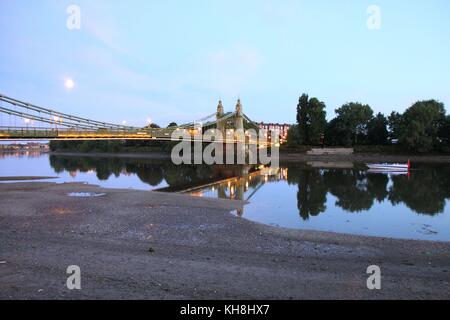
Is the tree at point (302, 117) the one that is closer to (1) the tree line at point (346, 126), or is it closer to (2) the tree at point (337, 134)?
(1) the tree line at point (346, 126)

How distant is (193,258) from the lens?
34.0 ft

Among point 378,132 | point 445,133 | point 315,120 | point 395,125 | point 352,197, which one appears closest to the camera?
point 352,197

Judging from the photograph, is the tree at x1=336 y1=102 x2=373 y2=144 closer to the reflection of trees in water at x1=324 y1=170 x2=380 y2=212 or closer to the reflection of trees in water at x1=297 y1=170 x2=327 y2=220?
the reflection of trees in water at x1=324 y1=170 x2=380 y2=212

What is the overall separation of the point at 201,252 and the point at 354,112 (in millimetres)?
93144

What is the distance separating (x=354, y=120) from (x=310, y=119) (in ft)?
36.2

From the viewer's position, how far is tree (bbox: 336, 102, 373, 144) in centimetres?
9656

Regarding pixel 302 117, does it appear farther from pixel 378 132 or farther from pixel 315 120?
pixel 378 132

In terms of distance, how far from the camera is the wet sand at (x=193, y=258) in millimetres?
7449

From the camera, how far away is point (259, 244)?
12617 millimetres

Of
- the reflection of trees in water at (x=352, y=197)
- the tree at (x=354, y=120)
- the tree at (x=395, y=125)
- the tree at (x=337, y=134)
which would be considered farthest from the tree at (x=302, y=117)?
the reflection of trees in water at (x=352, y=197)

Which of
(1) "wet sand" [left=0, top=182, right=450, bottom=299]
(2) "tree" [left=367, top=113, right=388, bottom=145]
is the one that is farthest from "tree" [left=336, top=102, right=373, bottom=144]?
(1) "wet sand" [left=0, top=182, right=450, bottom=299]

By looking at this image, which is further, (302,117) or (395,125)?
(302,117)

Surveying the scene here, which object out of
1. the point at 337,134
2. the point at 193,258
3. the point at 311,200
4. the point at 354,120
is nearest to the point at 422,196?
the point at 311,200
